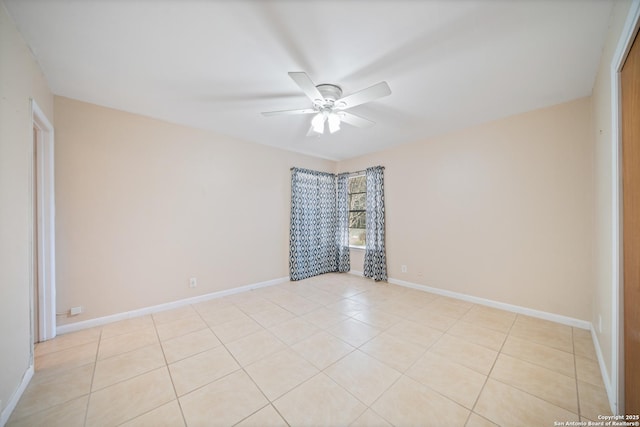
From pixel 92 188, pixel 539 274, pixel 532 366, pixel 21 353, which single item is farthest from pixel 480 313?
pixel 92 188

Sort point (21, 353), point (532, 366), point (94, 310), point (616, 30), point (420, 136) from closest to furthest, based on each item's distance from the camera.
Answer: point (616, 30)
point (21, 353)
point (532, 366)
point (94, 310)
point (420, 136)

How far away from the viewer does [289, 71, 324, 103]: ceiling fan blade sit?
1.64 metres

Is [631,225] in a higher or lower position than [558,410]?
higher

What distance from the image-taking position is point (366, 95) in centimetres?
198

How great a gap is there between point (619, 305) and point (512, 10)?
1925 mm

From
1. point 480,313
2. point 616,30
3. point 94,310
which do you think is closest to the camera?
point 616,30

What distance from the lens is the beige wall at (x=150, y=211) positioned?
2539 mm

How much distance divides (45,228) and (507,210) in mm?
5219

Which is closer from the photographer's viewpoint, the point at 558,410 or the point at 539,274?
the point at 558,410

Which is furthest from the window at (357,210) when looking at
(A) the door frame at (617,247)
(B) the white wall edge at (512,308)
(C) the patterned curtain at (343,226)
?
(A) the door frame at (617,247)

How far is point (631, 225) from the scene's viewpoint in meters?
1.29

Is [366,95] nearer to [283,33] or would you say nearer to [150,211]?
[283,33]

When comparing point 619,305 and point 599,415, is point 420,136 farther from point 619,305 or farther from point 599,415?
point 599,415

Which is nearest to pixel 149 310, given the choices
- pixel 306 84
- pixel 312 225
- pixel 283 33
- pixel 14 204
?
pixel 14 204
